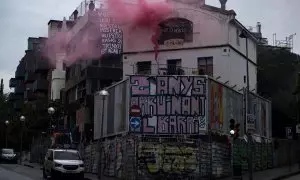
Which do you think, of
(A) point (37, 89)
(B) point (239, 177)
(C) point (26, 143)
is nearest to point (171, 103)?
(B) point (239, 177)

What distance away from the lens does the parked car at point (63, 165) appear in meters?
30.4

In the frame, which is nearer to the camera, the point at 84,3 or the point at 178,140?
the point at 178,140

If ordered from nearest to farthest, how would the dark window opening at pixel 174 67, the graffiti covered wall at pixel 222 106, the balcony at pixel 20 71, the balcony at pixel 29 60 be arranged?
the graffiti covered wall at pixel 222 106 → the dark window opening at pixel 174 67 → the balcony at pixel 29 60 → the balcony at pixel 20 71

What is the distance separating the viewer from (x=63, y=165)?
100ft

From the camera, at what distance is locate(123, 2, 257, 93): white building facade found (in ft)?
133

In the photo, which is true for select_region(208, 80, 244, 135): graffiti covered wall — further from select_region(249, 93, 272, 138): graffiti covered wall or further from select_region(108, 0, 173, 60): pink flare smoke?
select_region(108, 0, 173, 60): pink flare smoke

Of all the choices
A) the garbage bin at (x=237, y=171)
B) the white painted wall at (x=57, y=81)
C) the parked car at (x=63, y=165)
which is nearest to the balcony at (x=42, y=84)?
the white painted wall at (x=57, y=81)

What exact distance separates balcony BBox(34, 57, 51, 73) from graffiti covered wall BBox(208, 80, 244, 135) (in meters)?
49.2

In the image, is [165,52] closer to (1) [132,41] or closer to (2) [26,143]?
(1) [132,41]

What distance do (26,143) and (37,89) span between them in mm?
9916

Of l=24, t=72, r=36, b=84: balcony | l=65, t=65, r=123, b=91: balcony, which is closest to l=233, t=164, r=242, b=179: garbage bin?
l=65, t=65, r=123, b=91: balcony

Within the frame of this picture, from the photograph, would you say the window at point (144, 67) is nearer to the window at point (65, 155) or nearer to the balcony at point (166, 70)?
the balcony at point (166, 70)

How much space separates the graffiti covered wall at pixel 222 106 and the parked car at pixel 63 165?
27.2ft

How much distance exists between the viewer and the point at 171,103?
3209 centimetres
